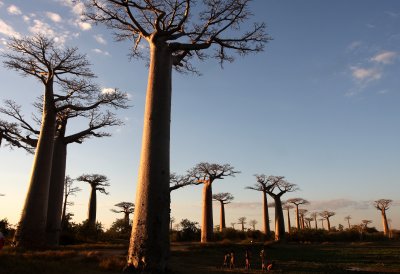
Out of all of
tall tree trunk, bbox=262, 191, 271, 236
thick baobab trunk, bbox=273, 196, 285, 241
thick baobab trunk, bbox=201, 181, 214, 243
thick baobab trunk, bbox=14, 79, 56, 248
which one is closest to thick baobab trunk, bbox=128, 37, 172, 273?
thick baobab trunk, bbox=14, 79, 56, 248

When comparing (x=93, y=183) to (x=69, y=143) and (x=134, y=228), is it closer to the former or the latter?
(x=69, y=143)

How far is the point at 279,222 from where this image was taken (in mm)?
31203

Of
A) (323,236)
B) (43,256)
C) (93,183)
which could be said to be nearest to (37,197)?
(43,256)

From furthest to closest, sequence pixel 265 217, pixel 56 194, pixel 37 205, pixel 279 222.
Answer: pixel 265 217 < pixel 279 222 < pixel 56 194 < pixel 37 205

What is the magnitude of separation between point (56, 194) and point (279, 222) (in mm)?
19638

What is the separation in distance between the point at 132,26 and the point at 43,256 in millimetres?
7426

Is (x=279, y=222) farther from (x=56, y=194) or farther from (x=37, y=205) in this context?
(x=37, y=205)

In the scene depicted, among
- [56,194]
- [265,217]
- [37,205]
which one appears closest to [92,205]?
[56,194]

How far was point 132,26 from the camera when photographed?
468 inches

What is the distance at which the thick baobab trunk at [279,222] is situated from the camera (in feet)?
101

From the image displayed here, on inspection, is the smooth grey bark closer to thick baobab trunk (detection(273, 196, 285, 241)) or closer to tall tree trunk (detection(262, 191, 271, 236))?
thick baobab trunk (detection(273, 196, 285, 241))

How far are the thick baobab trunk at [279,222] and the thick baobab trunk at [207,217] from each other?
641 centimetres

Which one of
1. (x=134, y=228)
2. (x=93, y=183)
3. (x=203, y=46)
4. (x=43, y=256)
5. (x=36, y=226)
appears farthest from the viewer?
(x=93, y=183)

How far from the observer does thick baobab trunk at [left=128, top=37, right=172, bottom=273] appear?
8.48m
